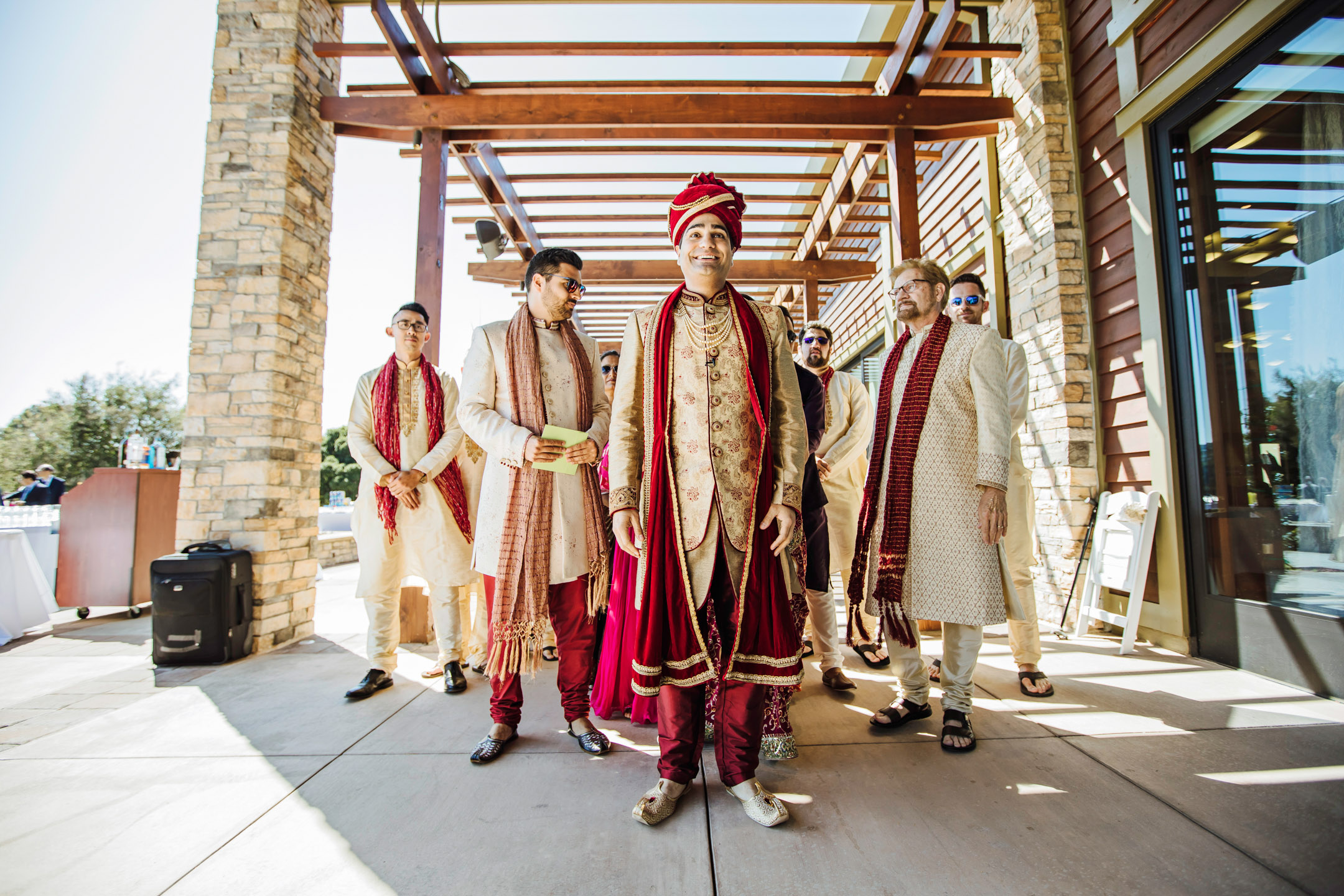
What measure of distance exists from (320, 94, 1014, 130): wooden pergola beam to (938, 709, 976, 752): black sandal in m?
4.22

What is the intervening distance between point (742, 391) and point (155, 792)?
7.92 feet

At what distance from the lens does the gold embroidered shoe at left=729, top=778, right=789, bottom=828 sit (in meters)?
1.70

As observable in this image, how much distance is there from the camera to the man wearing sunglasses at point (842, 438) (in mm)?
3395

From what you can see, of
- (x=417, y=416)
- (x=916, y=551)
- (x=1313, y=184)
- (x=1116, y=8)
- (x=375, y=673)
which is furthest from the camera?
(x=1116, y=8)

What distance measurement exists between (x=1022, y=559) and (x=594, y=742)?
225 centimetres

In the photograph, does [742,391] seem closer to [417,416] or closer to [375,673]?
[417,416]

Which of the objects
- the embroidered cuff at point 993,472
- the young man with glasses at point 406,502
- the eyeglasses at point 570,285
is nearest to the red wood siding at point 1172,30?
the embroidered cuff at point 993,472

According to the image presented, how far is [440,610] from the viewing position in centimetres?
321

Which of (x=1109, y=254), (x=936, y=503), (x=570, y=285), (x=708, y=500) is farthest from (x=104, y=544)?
(x=1109, y=254)

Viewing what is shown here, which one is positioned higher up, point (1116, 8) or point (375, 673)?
point (1116, 8)

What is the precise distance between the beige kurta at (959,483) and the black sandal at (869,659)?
3.83 ft

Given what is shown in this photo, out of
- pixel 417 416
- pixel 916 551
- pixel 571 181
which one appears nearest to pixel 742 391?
pixel 916 551

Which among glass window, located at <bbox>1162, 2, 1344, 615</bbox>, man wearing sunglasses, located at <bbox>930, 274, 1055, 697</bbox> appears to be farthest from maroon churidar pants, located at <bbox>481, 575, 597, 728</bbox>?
glass window, located at <bbox>1162, 2, 1344, 615</bbox>

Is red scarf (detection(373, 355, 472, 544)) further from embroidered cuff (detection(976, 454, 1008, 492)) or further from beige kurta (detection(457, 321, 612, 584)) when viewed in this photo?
embroidered cuff (detection(976, 454, 1008, 492))
